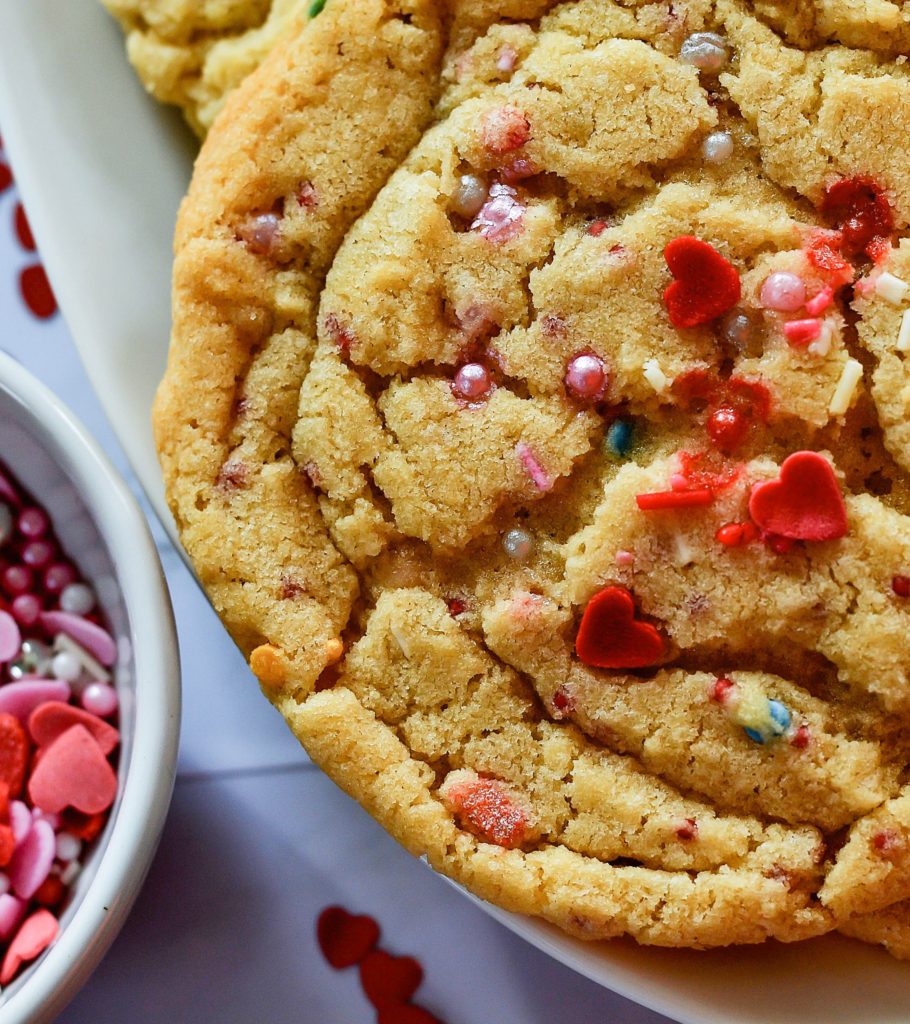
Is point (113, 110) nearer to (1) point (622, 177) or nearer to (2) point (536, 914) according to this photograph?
(1) point (622, 177)

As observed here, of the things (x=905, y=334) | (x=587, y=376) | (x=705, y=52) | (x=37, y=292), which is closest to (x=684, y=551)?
(x=587, y=376)

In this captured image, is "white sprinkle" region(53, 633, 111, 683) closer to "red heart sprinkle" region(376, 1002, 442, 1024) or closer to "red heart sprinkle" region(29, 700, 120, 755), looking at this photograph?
"red heart sprinkle" region(29, 700, 120, 755)

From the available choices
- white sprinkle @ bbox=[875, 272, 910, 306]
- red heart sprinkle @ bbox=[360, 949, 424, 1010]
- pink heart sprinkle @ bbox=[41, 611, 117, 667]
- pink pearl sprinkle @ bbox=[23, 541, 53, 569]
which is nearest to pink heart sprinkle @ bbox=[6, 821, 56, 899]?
pink heart sprinkle @ bbox=[41, 611, 117, 667]

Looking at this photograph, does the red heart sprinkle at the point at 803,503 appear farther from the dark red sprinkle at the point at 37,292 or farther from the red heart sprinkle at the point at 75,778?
the dark red sprinkle at the point at 37,292

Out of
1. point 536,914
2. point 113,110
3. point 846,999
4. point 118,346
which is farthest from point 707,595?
point 113,110

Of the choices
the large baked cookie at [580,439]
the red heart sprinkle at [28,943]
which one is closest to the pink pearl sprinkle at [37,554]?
the large baked cookie at [580,439]
